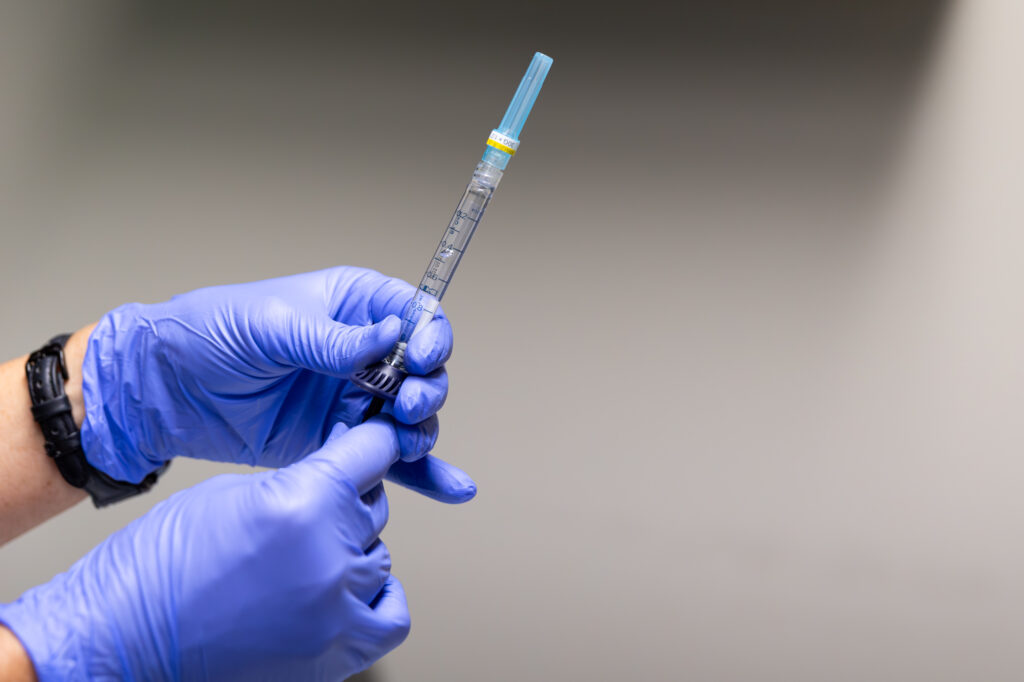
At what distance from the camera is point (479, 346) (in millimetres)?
1461

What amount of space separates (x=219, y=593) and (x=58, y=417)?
49 centimetres

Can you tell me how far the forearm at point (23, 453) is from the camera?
102 centimetres

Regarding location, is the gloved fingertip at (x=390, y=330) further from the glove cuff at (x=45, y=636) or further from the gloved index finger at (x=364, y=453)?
the glove cuff at (x=45, y=636)

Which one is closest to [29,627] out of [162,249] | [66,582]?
[66,582]

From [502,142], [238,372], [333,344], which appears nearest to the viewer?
[502,142]

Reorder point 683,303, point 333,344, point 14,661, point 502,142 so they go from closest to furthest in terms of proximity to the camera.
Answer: point 14,661 < point 502,142 < point 333,344 < point 683,303

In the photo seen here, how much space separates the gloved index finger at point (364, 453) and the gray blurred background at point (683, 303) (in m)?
0.61

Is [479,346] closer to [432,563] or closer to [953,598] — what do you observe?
[432,563]

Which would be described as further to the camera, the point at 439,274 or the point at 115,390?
the point at 115,390

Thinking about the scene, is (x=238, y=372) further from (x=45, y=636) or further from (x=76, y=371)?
(x=45, y=636)

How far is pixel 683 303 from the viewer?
1406 mm

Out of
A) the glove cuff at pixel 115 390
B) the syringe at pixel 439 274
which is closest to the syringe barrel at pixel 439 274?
the syringe at pixel 439 274

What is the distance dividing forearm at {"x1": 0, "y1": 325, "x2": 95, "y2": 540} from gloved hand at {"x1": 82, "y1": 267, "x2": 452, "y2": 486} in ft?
0.13

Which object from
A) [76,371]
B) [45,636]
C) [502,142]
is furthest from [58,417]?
[502,142]
